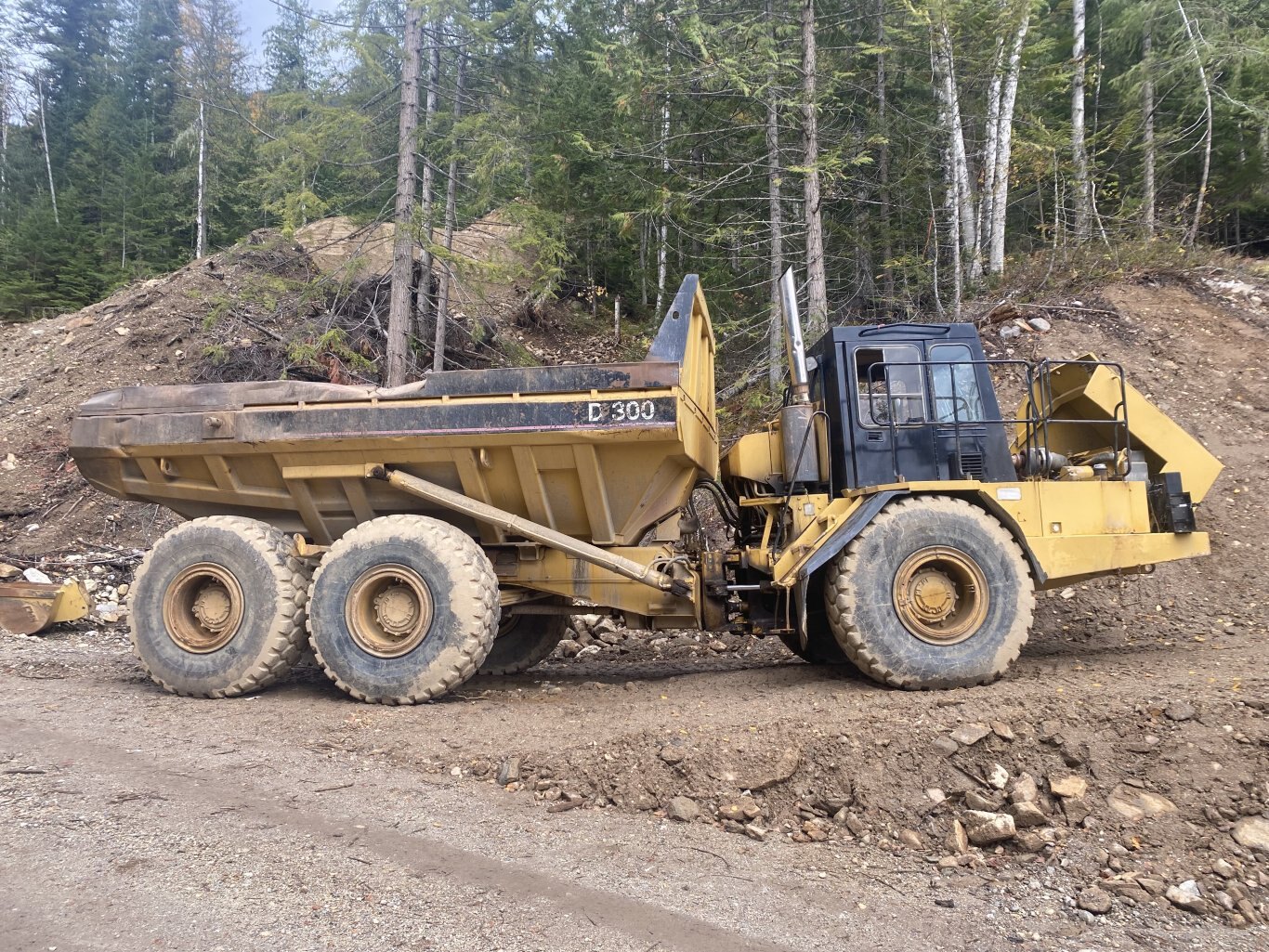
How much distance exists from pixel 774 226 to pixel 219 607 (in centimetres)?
892

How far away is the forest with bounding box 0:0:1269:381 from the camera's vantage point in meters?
11.8

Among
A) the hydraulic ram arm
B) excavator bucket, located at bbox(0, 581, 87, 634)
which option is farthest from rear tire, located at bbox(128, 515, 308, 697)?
excavator bucket, located at bbox(0, 581, 87, 634)

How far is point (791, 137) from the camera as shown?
13.2 metres

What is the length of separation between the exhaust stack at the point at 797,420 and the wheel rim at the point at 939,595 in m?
1.07

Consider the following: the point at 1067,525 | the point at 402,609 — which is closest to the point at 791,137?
the point at 1067,525

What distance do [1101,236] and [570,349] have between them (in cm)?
1133

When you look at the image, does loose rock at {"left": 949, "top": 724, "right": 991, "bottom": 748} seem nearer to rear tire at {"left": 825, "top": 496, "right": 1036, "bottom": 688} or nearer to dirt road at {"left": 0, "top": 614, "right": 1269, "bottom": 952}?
dirt road at {"left": 0, "top": 614, "right": 1269, "bottom": 952}

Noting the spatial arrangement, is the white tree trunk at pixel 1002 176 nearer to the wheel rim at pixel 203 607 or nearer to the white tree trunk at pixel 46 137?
the wheel rim at pixel 203 607

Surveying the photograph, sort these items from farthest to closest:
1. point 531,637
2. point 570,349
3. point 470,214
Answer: point 570,349, point 470,214, point 531,637

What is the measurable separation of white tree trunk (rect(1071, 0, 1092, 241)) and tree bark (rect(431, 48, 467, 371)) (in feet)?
33.4

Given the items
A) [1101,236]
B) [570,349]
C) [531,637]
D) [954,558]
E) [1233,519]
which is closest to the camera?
[954,558]

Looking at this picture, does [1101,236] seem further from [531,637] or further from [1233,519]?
[531,637]

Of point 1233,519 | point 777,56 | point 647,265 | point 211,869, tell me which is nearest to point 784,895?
point 211,869

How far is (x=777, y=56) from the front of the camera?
1107cm
